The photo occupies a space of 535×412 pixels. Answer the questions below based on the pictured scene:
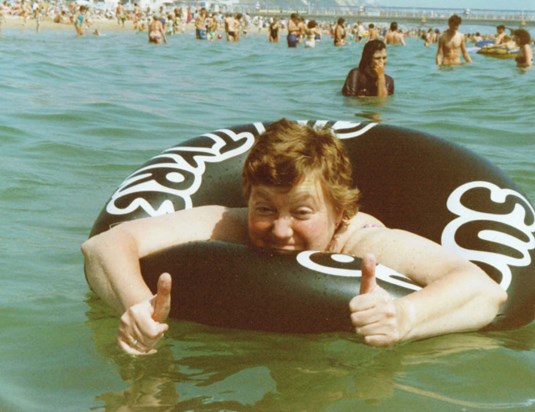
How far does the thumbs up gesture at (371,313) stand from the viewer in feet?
6.77

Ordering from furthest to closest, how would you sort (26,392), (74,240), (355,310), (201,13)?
(201,13) → (74,240) → (26,392) → (355,310)

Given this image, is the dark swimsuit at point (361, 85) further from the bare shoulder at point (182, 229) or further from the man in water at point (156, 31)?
the man in water at point (156, 31)

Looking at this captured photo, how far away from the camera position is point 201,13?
2834 centimetres

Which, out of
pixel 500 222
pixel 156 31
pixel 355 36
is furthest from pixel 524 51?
pixel 355 36

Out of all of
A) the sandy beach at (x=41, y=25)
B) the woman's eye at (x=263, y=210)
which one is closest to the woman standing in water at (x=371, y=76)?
the woman's eye at (x=263, y=210)

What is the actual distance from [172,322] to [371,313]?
98cm

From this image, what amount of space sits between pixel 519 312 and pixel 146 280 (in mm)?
1300

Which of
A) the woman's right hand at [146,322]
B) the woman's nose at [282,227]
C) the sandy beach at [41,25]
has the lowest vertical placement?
the sandy beach at [41,25]

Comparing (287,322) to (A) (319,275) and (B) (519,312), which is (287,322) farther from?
(B) (519,312)

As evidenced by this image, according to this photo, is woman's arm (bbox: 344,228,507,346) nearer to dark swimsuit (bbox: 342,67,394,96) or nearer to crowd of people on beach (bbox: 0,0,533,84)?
crowd of people on beach (bbox: 0,0,533,84)

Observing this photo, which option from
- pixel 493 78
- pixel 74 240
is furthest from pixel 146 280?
pixel 493 78

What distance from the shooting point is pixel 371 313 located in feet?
6.78

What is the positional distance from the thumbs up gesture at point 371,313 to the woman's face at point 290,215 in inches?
20.9

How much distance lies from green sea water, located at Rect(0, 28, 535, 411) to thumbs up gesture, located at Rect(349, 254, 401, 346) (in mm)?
283
